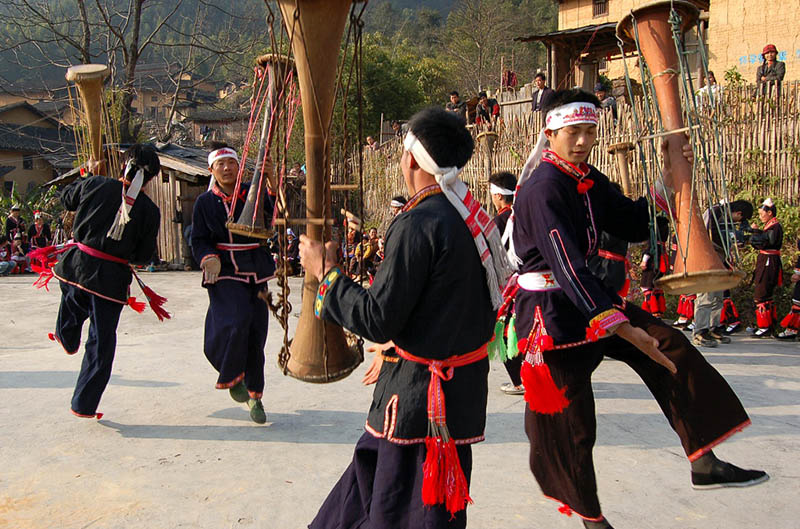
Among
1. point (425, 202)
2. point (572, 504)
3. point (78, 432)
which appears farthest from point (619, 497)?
point (78, 432)

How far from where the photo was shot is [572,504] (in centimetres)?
262

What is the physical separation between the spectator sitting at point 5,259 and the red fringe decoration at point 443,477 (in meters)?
14.3

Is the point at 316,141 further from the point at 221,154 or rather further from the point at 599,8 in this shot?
the point at 599,8

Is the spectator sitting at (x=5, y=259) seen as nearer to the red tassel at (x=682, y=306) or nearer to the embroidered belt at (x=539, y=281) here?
the red tassel at (x=682, y=306)

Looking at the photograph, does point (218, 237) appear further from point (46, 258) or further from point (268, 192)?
point (46, 258)

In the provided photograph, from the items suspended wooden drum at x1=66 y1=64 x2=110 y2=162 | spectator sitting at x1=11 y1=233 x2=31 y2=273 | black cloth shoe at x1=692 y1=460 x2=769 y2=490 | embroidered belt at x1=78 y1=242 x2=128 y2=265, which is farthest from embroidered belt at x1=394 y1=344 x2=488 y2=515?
spectator sitting at x1=11 y1=233 x2=31 y2=273

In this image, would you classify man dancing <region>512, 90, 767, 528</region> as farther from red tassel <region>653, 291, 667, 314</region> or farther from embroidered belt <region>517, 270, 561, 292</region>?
red tassel <region>653, 291, 667, 314</region>

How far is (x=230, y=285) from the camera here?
13.6 feet

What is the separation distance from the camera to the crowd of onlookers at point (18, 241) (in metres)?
14.0

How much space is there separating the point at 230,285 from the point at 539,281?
2138 millimetres

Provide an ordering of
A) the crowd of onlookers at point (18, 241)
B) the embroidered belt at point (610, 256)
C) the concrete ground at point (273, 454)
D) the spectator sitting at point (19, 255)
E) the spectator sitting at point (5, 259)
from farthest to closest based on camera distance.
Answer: the spectator sitting at point (19, 255) < the crowd of onlookers at point (18, 241) < the spectator sitting at point (5, 259) < the embroidered belt at point (610, 256) < the concrete ground at point (273, 454)

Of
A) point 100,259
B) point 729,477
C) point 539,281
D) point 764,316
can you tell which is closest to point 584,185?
point 539,281

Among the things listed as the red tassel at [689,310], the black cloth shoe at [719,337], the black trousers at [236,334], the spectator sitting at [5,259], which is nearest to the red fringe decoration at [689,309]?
the red tassel at [689,310]

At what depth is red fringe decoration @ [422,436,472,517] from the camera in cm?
199
